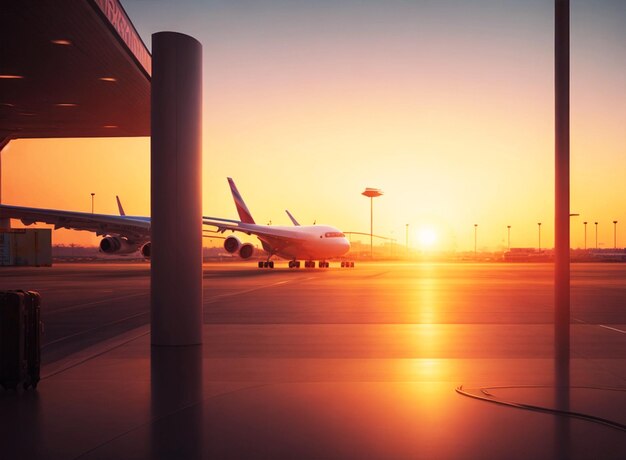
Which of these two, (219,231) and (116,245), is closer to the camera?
(116,245)

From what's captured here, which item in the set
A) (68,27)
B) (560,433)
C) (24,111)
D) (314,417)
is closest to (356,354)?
(314,417)

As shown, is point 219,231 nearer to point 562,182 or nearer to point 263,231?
point 263,231

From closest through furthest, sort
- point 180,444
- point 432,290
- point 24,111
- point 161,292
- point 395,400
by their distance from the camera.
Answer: point 180,444 < point 395,400 < point 161,292 < point 432,290 < point 24,111

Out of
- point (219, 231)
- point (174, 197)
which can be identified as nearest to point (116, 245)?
point (219, 231)

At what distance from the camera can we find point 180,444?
4.57 meters

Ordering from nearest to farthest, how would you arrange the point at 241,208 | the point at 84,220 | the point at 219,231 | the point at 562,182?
the point at 562,182 → the point at 84,220 → the point at 219,231 → the point at 241,208

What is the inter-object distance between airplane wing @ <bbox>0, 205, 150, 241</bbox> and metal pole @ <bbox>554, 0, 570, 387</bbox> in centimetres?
2889

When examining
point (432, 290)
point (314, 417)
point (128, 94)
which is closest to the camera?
point (314, 417)

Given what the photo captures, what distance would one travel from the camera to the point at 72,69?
70.5ft

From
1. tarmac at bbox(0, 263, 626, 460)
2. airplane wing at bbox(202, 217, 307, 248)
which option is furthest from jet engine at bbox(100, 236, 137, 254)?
tarmac at bbox(0, 263, 626, 460)

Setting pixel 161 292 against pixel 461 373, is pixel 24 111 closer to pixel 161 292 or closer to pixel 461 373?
pixel 161 292

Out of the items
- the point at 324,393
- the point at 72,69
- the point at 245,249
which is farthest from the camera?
the point at 245,249

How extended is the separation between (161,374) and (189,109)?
4.22 metres

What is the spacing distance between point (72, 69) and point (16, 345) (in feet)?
56.6
